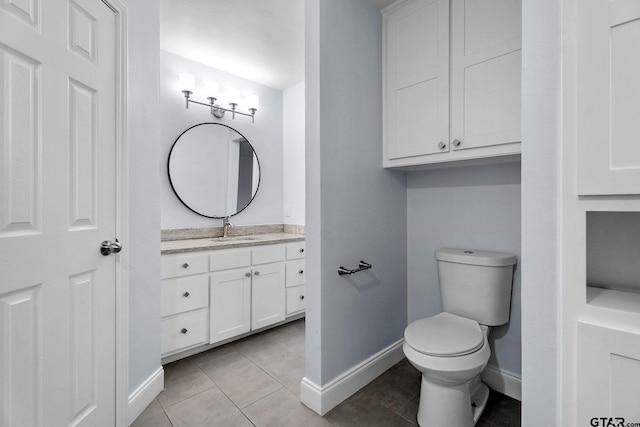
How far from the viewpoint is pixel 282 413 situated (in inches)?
62.1

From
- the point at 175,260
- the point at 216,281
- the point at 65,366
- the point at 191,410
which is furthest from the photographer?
the point at 216,281

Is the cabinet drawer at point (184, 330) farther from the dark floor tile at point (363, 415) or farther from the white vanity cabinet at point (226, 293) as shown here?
the dark floor tile at point (363, 415)

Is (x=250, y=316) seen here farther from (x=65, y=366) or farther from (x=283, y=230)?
(x=65, y=366)

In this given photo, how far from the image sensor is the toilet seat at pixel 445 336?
4.41 ft

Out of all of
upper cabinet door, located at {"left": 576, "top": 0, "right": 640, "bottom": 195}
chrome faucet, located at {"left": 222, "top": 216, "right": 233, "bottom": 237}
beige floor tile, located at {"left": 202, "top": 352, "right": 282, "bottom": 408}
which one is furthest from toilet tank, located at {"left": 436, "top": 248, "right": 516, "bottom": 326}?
chrome faucet, located at {"left": 222, "top": 216, "right": 233, "bottom": 237}

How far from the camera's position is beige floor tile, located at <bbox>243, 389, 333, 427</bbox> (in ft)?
4.92

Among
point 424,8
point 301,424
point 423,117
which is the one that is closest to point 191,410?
point 301,424

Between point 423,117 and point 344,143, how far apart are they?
0.52 metres

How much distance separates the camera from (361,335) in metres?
1.82

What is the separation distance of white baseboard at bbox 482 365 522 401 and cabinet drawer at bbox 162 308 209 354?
6.33ft

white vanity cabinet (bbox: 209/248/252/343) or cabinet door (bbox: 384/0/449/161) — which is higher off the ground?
cabinet door (bbox: 384/0/449/161)

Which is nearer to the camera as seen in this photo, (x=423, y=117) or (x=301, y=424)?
(x=301, y=424)

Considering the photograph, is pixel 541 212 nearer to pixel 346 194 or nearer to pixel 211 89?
pixel 346 194

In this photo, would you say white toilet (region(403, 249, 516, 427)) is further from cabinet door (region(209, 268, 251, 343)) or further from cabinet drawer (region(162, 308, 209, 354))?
cabinet drawer (region(162, 308, 209, 354))
